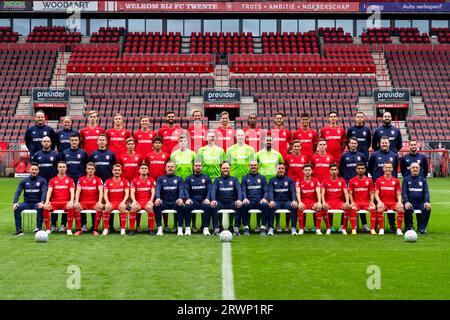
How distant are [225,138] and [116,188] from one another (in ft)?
7.97

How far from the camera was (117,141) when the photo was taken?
12.2 m

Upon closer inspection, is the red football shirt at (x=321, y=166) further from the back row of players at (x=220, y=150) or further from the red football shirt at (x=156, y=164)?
the red football shirt at (x=156, y=164)

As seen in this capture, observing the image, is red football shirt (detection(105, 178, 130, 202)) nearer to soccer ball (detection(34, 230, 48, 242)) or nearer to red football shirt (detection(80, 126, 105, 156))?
red football shirt (detection(80, 126, 105, 156))

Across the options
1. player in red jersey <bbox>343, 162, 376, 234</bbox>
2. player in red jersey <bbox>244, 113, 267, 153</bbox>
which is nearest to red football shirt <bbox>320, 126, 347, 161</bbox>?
player in red jersey <bbox>343, 162, 376, 234</bbox>

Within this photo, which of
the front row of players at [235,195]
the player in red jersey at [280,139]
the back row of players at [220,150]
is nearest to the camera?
the front row of players at [235,195]

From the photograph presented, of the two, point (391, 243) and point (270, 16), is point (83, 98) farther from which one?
point (391, 243)

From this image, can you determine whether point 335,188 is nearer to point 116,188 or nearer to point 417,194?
point 417,194

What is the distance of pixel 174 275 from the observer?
22.5 feet

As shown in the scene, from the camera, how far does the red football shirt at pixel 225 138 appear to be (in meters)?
12.1

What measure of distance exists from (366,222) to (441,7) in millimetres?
30473

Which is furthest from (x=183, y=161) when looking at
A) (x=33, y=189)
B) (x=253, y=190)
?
(x=33, y=189)

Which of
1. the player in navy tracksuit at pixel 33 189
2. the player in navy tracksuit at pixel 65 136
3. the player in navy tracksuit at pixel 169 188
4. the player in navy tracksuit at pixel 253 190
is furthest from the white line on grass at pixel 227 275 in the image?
the player in navy tracksuit at pixel 65 136

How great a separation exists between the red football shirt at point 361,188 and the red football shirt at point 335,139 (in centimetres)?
107
